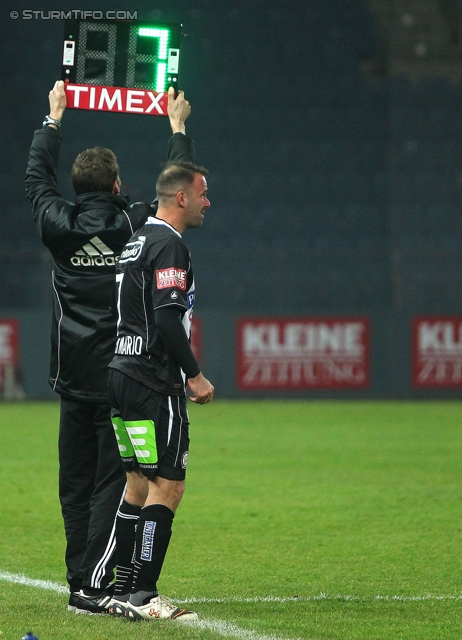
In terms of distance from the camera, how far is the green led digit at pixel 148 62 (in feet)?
17.3

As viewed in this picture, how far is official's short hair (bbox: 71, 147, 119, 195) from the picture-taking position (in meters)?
5.14

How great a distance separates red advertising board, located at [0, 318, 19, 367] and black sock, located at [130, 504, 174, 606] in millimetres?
14477

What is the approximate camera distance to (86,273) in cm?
514

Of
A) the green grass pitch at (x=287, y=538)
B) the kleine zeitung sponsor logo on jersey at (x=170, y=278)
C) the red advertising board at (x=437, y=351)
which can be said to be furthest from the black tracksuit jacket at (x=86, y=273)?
the red advertising board at (x=437, y=351)

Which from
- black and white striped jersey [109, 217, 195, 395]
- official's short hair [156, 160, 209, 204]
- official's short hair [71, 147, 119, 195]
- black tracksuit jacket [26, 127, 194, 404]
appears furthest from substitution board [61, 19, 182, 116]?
black and white striped jersey [109, 217, 195, 395]

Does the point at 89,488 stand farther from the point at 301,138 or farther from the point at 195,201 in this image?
the point at 301,138

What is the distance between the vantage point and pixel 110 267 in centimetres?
515

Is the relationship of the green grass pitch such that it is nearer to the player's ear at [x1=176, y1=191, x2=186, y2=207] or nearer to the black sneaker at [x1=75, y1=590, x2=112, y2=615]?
the black sneaker at [x1=75, y1=590, x2=112, y2=615]

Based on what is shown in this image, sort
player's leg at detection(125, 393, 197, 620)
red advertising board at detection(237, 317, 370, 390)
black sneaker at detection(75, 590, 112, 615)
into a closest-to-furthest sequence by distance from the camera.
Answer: player's leg at detection(125, 393, 197, 620)
black sneaker at detection(75, 590, 112, 615)
red advertising board at detection(237, 317, 370, 390)

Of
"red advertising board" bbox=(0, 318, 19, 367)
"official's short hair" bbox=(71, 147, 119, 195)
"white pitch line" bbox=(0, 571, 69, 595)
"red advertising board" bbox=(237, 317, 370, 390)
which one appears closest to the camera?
"official's short hair" bbox=(71, 147, 119, 195)

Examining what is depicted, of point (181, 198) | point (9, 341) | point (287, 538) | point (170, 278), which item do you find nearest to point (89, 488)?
point (170, 278)

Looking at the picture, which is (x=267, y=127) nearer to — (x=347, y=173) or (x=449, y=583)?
(x=347, y=173)

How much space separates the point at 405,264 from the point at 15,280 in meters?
7.08

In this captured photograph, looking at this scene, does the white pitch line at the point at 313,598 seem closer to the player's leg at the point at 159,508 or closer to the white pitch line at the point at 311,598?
the white pitch line at the point at 311,598
